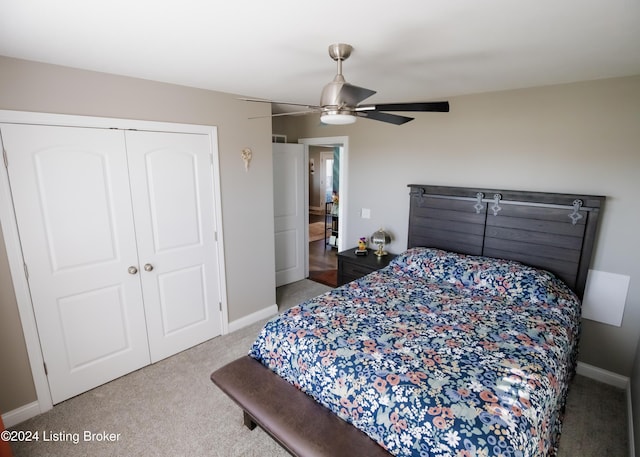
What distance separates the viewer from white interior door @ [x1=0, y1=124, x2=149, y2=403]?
6.70 ft

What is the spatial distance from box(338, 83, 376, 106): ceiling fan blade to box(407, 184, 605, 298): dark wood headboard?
1.81 meters

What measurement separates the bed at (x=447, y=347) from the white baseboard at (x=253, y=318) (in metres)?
1.23

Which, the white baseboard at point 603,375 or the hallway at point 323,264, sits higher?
the hallway at point 323,264

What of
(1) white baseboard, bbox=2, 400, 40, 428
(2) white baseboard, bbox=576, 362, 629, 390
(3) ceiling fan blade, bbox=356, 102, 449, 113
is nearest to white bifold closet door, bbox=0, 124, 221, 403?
(1) white baseboard, bbox=2, 400, 40, 428

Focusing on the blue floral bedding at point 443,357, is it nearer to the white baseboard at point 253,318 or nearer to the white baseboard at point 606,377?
the white baseboard at point 606,377

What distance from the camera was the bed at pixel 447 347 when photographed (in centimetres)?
141

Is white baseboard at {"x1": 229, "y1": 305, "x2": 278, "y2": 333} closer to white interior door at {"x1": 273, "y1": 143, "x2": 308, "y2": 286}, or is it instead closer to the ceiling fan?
white interior door at {"x1": 273, "y1": 143, "x2": 308, "y2": 286}

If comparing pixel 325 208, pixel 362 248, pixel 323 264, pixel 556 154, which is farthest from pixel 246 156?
pixel 325 208

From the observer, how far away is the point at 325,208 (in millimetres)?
7285

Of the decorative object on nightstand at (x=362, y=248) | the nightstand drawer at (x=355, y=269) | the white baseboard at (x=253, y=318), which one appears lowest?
the white baseboard at (x=253, y=318)

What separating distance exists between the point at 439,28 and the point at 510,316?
5.93ft

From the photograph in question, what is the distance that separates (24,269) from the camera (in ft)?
6.77

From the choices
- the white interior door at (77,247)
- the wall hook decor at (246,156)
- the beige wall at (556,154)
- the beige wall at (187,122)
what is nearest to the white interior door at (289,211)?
the beige wall at (187,122)

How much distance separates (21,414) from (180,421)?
1.05 meters
